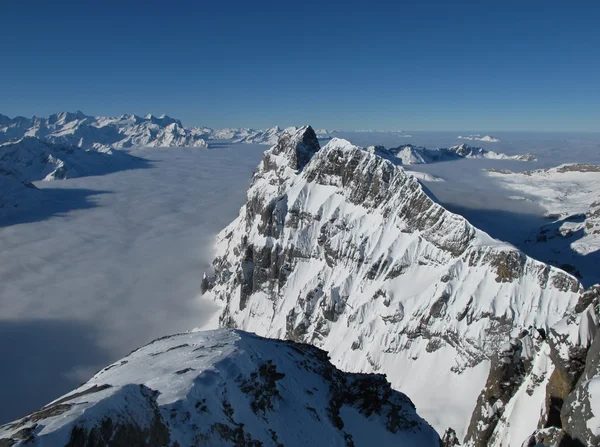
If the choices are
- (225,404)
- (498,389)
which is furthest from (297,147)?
(225,404)

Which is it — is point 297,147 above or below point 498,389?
above

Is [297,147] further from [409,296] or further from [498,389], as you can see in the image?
[498,389]

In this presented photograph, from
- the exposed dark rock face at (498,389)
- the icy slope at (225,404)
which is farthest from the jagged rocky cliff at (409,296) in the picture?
the icy slope at (225,404)

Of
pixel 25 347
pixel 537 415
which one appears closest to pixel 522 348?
pixel 537 415

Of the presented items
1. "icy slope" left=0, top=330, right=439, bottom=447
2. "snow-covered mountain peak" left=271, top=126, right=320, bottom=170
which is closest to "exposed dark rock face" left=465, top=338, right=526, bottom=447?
"icy slope" left=0, top=330, right=439, bottom=447

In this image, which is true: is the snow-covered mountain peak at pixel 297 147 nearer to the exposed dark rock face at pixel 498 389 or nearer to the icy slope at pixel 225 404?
the icy slope at pixel 225 404
